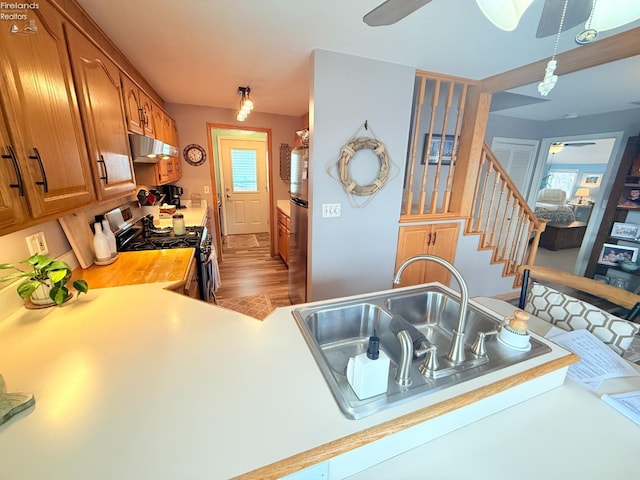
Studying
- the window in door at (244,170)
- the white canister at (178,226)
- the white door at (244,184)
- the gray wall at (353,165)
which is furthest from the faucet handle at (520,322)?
the window in door at (244,170)

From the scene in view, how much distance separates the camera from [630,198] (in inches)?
132

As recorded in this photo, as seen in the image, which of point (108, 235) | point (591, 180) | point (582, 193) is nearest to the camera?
point (108, 235)

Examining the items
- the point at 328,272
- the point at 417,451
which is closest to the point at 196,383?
the point at 417,451

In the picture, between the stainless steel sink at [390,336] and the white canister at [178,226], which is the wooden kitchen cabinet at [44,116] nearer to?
the stainless steel sink at [390,336]

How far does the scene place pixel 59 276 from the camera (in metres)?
1.06

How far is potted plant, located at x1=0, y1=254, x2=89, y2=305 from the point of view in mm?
1051

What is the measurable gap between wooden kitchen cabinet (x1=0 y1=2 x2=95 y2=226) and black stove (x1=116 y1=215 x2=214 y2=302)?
88 centimetres

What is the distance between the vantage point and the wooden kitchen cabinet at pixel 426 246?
253 cm

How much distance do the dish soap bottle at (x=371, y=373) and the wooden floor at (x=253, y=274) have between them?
2298 millimetres

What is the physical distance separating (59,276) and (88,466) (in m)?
0.87

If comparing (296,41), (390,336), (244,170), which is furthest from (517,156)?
(244,170)

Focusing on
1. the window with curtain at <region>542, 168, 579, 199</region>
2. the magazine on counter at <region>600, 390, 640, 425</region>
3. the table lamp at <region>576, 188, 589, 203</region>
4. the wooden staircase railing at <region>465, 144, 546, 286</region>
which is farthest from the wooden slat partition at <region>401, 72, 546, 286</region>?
the window with curtain at <region>542, 168, 579, 199</region>

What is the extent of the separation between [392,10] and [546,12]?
65 centimetres

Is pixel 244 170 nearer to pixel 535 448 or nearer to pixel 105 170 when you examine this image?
pixel 105 170
